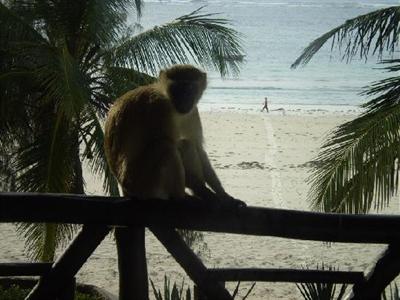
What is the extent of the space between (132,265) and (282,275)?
88cm

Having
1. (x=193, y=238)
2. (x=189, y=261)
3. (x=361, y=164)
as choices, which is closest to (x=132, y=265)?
(x=189, y=261)

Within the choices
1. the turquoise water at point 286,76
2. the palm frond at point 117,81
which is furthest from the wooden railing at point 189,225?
the turquoise water at point 286,76

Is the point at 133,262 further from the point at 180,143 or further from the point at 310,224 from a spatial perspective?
the point at 180,143

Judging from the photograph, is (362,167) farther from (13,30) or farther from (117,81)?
(13,30)

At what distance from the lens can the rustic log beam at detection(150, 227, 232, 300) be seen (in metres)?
3.23

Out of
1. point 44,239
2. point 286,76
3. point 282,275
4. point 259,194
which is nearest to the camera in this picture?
point 282,275

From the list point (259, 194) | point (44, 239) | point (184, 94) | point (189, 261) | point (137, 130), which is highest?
point (184, 94)

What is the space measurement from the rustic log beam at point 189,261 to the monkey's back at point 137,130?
1384mm

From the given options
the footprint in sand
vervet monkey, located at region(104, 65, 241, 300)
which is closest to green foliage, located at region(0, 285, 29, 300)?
vervet monkey, located at region(104, 65, 241, 300)

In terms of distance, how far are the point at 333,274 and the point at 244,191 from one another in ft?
60.6

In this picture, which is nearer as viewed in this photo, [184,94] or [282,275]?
[282,275]

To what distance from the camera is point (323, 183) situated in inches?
307

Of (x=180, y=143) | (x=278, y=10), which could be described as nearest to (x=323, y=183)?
(x=180, y=143)

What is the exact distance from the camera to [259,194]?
70.7ft
